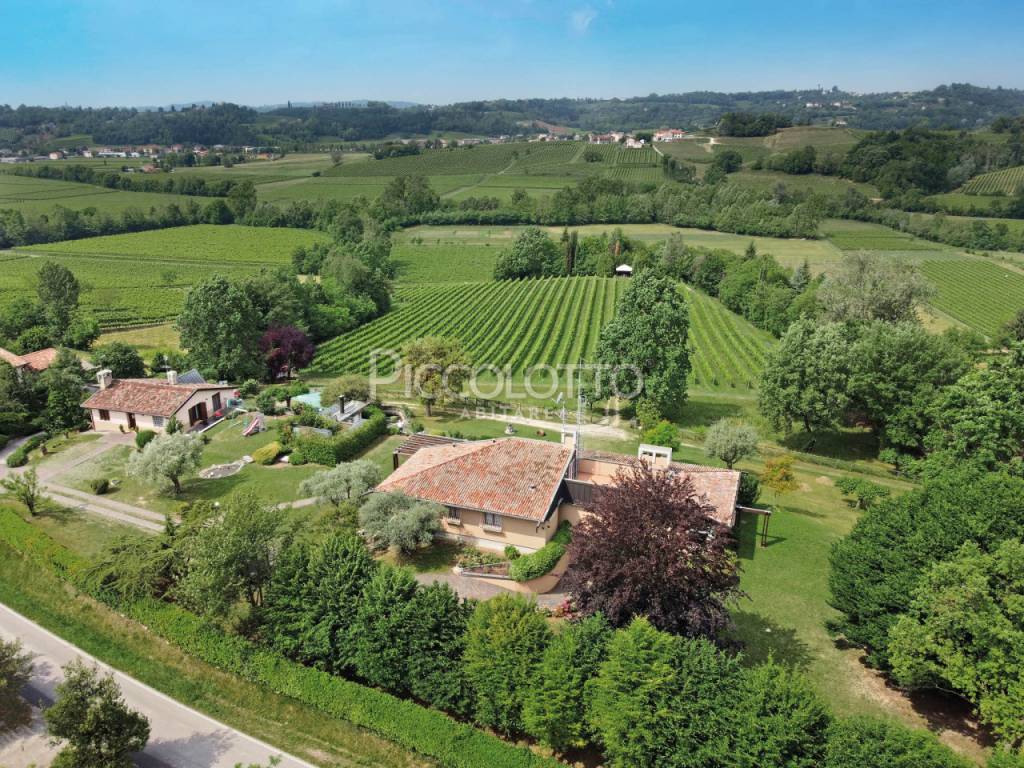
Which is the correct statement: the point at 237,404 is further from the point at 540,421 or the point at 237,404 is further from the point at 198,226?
the point at 198,226

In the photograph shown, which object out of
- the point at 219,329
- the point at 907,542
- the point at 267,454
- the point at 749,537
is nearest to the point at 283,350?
the point at 219,329

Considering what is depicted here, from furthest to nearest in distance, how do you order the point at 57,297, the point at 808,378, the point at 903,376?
the point at 57,297, the point at 808,378, the point at 903,376

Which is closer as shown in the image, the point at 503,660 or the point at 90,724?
the point at 90,724

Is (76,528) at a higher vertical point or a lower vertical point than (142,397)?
lower

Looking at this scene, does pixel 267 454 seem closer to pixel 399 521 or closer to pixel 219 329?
pixel 399 521

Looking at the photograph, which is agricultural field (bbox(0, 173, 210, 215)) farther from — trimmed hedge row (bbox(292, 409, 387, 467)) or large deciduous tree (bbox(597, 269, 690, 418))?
large deciduous tree (bbox(597, 269, 690, 418))

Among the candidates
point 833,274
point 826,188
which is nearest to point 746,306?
point 833,274
